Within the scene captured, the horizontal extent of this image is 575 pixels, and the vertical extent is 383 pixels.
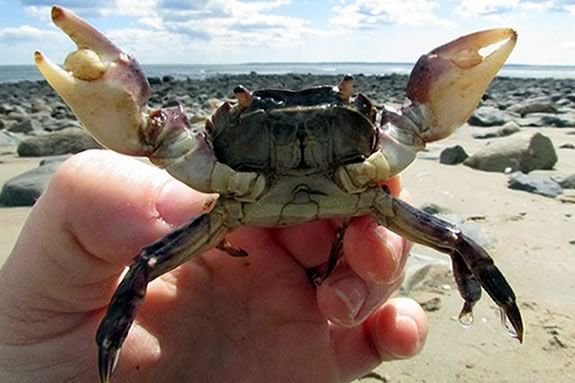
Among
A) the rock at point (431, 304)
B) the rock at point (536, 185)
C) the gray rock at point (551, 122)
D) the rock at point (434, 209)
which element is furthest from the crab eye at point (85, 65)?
the gray rock at point (551, 122)

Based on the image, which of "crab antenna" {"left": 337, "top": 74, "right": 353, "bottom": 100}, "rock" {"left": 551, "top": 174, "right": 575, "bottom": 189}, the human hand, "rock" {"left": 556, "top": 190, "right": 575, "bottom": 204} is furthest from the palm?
"rock" {"left": 551, "top": 174, "right": 575, "bottom": 189}

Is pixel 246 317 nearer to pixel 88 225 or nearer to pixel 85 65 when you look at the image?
pixel 88 225

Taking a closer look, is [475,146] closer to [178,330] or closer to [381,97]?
[178,330]

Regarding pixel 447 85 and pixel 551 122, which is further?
pixel 551 122

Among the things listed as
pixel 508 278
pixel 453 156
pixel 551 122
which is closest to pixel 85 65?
pixel 508 278

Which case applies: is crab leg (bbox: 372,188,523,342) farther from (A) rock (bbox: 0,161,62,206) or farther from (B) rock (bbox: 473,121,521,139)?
(B) rock (bbox: 473,121,521,139)

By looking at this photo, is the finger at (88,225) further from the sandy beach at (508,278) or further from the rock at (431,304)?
the rock at (431,304)
